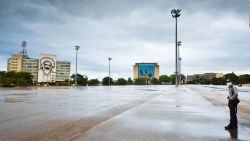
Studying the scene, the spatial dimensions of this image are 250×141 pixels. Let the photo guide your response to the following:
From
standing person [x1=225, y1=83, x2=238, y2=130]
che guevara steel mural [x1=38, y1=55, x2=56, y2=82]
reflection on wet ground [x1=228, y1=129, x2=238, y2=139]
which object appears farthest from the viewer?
che guevara steel mural [x1=38, y1=55, x2=56, y2=82]

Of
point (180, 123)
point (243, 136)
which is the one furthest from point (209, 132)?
point (180, 123)

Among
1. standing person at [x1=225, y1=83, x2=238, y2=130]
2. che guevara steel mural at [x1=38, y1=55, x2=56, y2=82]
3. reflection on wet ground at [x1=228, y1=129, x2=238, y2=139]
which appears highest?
che guevara steel mural at [x1=38, y1=55, x2=56, y2=82]

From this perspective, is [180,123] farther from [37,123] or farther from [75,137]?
[37,123]

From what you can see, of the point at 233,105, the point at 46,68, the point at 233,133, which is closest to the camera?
the point at 233,133

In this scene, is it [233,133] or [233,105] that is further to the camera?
[233,105]

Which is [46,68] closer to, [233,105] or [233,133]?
[233,105]

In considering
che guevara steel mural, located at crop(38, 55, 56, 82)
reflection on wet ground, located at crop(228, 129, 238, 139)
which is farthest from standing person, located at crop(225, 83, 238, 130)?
che guevara steel mural, located at crop(38, 55, 56, 82)

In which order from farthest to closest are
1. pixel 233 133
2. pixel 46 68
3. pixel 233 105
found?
pixel 46 68 → pixel 233 105 → pixel 233 133

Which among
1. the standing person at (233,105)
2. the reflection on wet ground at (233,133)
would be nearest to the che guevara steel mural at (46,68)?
the standing person at (233,105)

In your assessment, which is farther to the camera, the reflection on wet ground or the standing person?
the standing person

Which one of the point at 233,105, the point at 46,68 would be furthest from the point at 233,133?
the point at 46,68

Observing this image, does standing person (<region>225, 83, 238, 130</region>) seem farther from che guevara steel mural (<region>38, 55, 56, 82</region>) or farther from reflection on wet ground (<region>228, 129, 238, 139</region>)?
che guevara steel mural (<region>38, 55, 56, 82</region>)

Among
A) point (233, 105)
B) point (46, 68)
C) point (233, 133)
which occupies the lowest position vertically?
point (233, 133)

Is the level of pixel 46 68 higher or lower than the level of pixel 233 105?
higher
